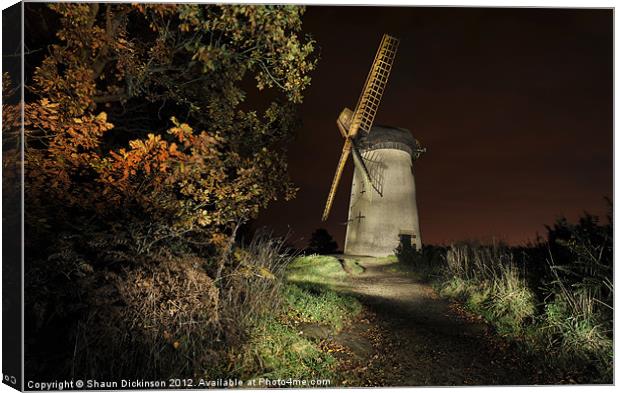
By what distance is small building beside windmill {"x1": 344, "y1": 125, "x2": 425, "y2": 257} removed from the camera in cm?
2480

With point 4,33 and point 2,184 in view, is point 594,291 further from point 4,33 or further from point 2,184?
point 4,33

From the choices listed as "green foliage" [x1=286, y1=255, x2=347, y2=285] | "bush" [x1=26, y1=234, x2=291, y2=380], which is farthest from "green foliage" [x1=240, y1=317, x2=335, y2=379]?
"green foliage" [x1=286, y1=255, x2=347, y2=285]

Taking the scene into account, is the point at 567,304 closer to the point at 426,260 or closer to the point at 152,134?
the point at 152,134

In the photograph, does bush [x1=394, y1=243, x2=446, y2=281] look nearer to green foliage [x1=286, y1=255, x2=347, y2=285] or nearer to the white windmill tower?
green foliage [x1=286, y1=255, x2=347, y2=285]

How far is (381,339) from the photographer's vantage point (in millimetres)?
7371

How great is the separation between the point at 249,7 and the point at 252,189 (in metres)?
2.09

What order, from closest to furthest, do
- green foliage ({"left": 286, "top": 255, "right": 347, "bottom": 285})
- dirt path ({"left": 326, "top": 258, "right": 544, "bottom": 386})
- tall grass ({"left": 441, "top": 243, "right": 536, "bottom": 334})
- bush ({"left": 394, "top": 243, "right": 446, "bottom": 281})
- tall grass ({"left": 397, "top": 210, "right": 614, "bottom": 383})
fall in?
dirt path ({"left": 326, "top": 258, "right": 544, "bottom": 386})
tall grass ({"left": 397, "top": 210, "right": 614, "bottom": 383})
tall grass ({"left": 441, "top": 243, "right": 536, "bottom": 334})
bush ({"left": 394, "top": 243, "right": 446, "bottom": 281})
green foliage ({"left": 286, "top": 255, "right": 347, "bottom": 285})

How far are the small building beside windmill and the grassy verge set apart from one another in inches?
620

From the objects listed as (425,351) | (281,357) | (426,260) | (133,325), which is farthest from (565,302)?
(426,260)

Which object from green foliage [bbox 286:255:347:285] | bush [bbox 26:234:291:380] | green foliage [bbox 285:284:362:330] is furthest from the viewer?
green foliage [bbox 286:255:347:285]

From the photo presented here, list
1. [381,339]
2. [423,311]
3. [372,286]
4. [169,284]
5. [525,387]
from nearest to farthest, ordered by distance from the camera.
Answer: [169,284] → [525,387] → [381,339] → [423,311] → [372,286]

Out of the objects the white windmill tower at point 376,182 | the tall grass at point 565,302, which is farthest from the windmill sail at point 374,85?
the tall grass at point 565,302

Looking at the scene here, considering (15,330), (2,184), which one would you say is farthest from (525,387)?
(2,184)

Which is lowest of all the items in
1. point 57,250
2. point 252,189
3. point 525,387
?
point 525,387
